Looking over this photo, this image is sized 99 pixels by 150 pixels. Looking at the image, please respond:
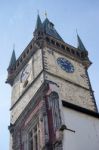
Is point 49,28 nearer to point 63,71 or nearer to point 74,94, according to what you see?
point 63,71

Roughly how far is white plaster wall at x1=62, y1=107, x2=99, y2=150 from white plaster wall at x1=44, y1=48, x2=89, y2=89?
8.64 metres

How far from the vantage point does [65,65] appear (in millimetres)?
34688

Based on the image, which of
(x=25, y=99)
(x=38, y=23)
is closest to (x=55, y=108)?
(x=25, y=99)

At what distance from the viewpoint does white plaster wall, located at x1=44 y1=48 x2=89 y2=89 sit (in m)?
32.9

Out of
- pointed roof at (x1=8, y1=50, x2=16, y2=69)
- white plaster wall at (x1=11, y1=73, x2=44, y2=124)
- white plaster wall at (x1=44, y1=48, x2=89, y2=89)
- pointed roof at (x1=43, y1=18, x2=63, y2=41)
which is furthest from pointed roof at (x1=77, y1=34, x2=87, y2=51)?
white plaster wall at (x1=11, y1=73, x2=44, y2=124)

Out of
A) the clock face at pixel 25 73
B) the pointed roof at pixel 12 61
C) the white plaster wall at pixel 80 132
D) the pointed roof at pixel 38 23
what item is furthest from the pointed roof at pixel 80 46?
the white plaster wall at pixel 80 132

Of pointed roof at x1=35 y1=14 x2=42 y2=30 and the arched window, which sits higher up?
pointed roof at x1=35 y1=14 x2=42 y2=30

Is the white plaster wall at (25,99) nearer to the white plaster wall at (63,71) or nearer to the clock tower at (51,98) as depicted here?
Result: the clock tower at (51,98)

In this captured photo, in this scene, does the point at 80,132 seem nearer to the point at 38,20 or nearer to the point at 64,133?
the point at 64,133

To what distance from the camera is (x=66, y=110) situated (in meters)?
24.4

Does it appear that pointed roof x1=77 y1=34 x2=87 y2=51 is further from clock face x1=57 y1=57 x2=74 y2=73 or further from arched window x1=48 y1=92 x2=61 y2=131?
arched window x1=48 y1=92 x2=61 y2=131

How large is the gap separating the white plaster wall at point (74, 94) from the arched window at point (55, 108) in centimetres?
358

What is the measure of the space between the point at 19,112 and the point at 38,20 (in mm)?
12386

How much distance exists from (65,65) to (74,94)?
3828 millimetres
